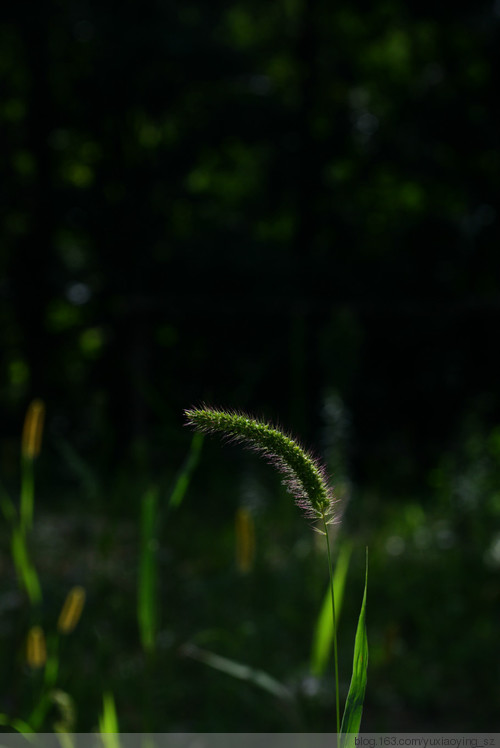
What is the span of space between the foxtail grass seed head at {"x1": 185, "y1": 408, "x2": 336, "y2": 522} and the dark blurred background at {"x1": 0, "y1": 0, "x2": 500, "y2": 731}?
5.07 m

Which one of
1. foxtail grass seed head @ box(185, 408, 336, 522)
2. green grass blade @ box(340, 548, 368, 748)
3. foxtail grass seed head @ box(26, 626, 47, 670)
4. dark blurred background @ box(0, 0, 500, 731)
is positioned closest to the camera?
foxtail grass seed head @ box(185, 408, 336, 522)

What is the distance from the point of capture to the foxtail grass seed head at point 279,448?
0.81 metres

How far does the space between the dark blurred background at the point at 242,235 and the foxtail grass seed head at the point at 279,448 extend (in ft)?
16.6

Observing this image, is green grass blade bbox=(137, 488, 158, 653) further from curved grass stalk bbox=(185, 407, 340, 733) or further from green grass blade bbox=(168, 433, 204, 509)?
curved grass stalk bbox=(185, 407, 340, 733)

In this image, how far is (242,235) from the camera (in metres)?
9.28

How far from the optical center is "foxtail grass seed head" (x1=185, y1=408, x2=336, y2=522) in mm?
813

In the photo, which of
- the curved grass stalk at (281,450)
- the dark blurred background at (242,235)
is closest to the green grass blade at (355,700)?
the curved grass stalk at (281,450)

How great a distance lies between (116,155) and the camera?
31.2 ft

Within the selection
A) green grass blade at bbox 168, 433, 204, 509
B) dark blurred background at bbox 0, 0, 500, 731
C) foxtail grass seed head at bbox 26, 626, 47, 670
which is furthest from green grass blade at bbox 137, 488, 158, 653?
dark blurred background at bbox 0, 0, 500, 731

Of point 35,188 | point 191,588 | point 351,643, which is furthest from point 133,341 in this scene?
point 351,643

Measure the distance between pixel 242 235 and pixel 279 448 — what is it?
8.60 m

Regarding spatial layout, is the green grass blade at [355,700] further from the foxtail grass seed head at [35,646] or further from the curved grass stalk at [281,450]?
the foxtail grass seed head at [35,646]

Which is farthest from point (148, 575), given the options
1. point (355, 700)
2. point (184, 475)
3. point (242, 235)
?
point (242, 235)

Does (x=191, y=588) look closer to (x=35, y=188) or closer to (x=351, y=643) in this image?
(x=351, y=643)
